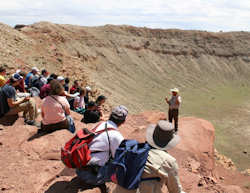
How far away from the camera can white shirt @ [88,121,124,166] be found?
3527mm

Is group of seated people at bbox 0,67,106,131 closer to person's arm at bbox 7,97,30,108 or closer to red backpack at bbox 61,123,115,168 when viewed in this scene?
person's arm at bbox 7,97,30,108

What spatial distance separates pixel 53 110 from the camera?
5.41m

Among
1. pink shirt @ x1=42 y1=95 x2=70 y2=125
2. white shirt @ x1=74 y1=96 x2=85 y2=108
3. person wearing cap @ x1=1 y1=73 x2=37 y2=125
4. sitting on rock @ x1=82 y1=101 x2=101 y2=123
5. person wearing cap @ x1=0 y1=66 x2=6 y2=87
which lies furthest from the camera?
white shirt @ x1=74 y1=96 x2=85 y2=108

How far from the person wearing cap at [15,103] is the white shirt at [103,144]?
3389 millimetres

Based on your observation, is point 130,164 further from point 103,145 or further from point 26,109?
point 26,109

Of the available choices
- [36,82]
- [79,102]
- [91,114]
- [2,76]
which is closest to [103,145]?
[91,114]

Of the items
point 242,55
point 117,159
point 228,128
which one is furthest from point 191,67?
point 117,159

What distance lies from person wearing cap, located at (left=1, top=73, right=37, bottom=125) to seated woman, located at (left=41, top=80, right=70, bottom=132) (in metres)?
1.04

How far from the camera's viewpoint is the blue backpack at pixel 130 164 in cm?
262

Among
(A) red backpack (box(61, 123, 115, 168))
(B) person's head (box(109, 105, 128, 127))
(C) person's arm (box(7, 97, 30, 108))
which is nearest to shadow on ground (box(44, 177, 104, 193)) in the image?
(A) red backpack (box(61, 123, 115, 168))

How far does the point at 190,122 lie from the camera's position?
32.0 feet

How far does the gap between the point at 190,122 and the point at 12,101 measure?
669 cm

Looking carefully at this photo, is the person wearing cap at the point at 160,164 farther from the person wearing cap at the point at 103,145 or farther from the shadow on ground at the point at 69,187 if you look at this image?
the shadow on ground at the point at 69,187

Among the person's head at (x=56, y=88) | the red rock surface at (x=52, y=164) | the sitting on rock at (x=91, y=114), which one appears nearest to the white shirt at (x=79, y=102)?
the red rock surface at (x=52, y=164)
